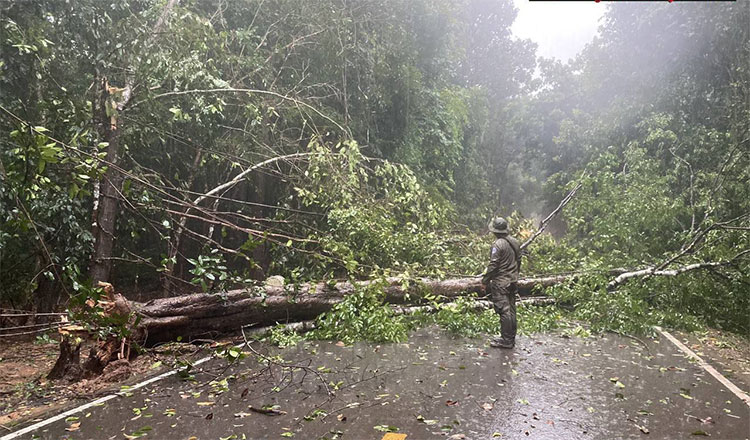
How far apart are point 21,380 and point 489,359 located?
18.8ft

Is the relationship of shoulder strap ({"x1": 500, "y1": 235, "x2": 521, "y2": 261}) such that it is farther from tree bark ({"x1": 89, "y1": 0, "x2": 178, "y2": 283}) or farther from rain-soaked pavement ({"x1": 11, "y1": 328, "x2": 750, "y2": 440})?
tree bark ({"x1": 89, "y1": 0, "x2": 178, "y2": 283})

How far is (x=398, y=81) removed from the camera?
1463 centimetres

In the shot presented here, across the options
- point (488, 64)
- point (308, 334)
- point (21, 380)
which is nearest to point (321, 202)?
point (308, 334)

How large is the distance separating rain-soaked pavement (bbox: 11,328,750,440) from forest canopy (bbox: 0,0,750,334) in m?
1.24

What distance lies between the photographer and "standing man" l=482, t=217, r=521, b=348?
296 inches

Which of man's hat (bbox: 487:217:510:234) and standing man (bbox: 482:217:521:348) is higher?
man's hat (bbox: 487:217:510:234)

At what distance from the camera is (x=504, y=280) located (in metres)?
7.68

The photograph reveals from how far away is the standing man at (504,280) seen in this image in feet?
24.7

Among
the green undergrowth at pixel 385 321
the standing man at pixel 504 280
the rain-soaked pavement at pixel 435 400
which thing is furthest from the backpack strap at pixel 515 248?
the rain-soaked pavement at pixel 435 400

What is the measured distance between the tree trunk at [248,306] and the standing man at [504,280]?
166 centimetres

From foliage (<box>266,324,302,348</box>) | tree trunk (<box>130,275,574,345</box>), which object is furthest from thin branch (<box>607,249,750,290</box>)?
foliage (<box>266,324,302,348</box>)

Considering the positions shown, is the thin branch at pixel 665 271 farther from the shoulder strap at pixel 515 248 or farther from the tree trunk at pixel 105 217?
the tree trunk at pixel 105 217

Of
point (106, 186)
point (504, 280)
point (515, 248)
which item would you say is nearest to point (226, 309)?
point (106, 186)

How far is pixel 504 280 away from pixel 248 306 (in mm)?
3809
